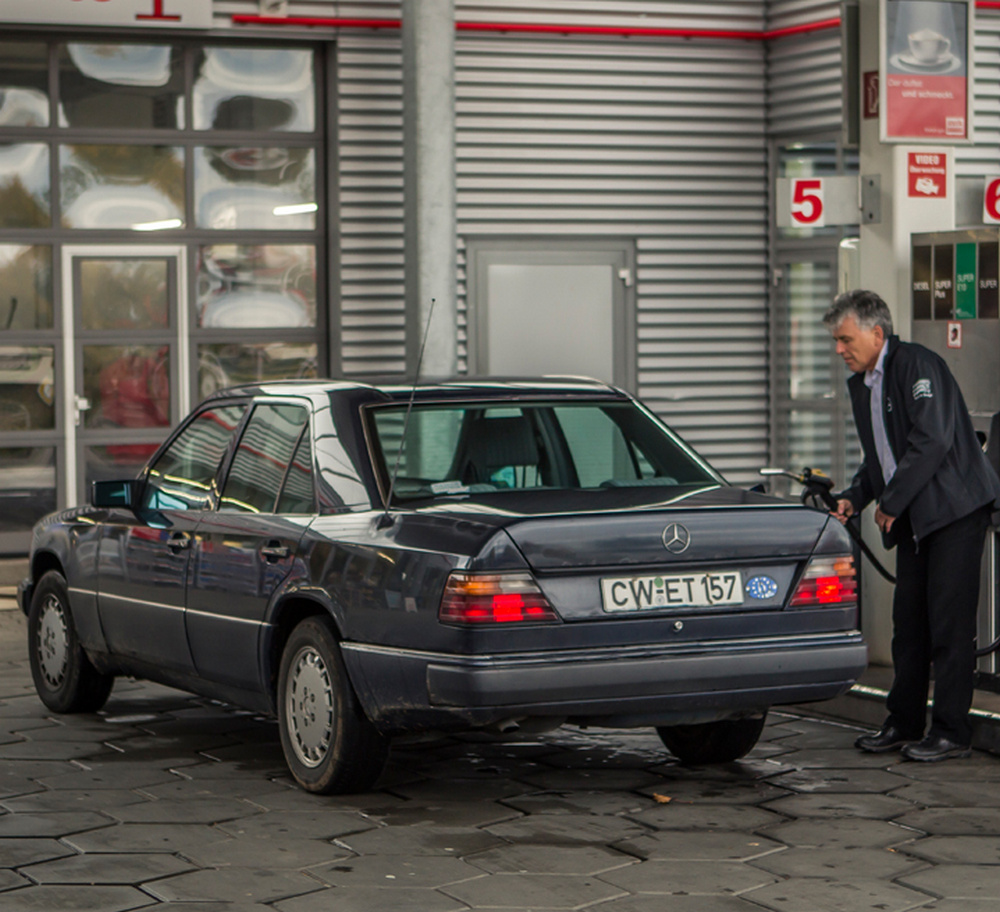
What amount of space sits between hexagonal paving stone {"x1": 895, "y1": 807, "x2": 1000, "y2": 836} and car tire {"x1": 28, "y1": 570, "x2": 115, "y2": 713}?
3.66m

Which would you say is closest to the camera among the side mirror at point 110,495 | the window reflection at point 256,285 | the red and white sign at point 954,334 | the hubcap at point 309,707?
the hubcap at point 309,707

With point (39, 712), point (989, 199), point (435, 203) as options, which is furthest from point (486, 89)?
point (39, 712)

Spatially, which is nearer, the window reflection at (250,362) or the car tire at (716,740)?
the car tire at (716,740)

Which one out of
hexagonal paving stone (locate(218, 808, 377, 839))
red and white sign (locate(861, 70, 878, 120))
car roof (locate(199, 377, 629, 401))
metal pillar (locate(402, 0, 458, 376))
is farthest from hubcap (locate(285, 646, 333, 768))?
metal pillar (locate(402, 0, 458, 376))

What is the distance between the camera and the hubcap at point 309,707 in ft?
20.1

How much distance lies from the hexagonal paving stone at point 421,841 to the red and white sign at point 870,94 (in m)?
4.56

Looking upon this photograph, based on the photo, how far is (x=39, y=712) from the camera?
813cm

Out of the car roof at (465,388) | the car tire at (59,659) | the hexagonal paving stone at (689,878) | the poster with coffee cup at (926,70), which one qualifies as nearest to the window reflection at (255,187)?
the car tire at (59,659)

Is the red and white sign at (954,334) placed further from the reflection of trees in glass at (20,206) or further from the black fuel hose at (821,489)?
the reflection of trees in glass at (20,206)

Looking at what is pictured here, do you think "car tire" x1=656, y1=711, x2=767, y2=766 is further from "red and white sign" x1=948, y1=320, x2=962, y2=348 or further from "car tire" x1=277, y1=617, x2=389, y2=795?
"red and white sign" x1=948, y1=320, x2=962, y2=348

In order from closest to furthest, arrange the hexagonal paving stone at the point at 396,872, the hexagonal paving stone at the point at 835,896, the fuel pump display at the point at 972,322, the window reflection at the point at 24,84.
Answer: the hexagonal paving stone at the point at 835,896 → the hexagonal paving stone at the point at 396,872 → the fuel pump display at the point at 972,322 → the window reflection at the point at 24,84

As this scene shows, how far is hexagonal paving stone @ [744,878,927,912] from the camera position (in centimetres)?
483

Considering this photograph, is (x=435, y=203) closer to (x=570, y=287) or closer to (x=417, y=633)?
(x=570, y=287)

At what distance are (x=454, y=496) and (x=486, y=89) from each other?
28.0 ft
